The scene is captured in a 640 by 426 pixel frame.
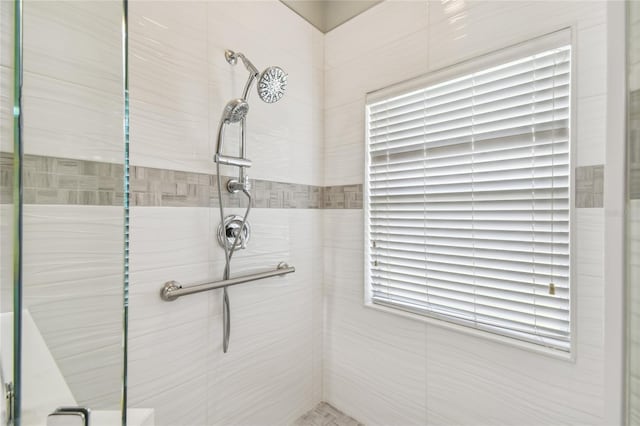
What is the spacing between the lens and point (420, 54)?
1.37m

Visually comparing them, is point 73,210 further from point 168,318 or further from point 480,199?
point 480,199

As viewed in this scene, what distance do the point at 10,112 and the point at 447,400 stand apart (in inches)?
66.3

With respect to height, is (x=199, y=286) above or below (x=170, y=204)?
below

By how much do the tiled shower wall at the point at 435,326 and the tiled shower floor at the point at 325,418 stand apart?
1.6 inches

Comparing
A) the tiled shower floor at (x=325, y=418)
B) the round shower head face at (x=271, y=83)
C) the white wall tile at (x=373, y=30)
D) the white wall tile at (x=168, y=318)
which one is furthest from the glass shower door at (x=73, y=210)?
the tiled shower floor at (x=325, y=418)

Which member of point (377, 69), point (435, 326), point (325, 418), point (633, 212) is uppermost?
point (377, 69)

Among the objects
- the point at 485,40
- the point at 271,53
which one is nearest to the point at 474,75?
the point at 485,40

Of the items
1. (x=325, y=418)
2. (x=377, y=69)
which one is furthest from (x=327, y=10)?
(x=325, y=418)

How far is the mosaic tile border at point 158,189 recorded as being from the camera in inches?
17.2

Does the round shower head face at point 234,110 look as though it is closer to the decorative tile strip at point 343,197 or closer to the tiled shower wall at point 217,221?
the tiled shower wall at point 217,221

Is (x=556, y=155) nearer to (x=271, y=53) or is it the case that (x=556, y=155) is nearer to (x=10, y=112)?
(x=271, y=53)

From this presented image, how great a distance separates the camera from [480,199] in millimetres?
1201

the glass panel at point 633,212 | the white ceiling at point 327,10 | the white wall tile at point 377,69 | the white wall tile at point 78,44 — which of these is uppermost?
the white ceiling at point 327,10

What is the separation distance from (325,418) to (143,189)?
155 centimetres
